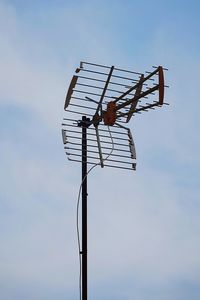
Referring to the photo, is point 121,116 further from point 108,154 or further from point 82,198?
point 82,198

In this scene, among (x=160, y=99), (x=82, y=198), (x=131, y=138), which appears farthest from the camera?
(x=131, y=138)

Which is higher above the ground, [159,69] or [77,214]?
[159,69]

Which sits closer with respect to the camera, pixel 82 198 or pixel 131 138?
pixel 82 198

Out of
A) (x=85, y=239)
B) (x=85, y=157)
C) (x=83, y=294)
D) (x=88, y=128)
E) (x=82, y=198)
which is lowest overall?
(x=83, y=294)

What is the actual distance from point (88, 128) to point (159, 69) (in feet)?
4.51

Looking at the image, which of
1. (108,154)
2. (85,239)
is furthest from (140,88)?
(85,239)

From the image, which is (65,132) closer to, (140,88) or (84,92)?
(84,92)

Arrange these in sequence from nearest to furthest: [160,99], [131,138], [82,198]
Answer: [160,99], [82,198], [131,138]

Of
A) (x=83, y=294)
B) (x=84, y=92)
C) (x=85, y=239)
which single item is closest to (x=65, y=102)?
(x=84, y=92)

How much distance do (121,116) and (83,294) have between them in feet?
8.00

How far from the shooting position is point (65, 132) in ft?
23.8

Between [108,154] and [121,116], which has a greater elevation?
[121,116]

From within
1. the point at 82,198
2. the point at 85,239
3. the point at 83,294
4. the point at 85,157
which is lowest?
the point at 83,294

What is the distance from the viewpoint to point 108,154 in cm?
734
